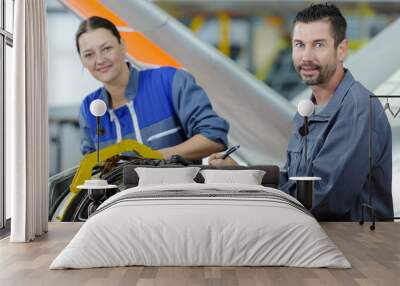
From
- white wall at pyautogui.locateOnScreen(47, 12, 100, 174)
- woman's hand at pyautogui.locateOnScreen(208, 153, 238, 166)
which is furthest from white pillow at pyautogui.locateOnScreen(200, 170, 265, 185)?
white wall at pyautogui.locateOnScreen(47, 12, 100, 174)

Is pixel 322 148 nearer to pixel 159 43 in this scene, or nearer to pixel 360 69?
pixel 360 69

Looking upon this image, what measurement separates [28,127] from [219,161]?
2455 millimetres

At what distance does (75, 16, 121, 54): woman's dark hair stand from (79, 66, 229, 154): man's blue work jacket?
1.66 ft

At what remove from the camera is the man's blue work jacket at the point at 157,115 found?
7.88m

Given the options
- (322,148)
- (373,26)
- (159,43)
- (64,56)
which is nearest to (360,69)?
(373,26)

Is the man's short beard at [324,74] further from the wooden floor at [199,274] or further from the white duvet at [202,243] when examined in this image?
the white duvet at [202,243]

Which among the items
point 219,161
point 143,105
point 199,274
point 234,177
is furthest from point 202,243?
point 143,105

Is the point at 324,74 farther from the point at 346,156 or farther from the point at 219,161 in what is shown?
the point at 219,161

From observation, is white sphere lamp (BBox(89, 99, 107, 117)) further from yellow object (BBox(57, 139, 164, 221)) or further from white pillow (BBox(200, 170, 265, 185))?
white pillow (BBox(200, 170, 265, 185))

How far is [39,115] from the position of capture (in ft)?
21.7

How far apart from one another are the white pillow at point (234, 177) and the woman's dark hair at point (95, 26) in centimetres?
212

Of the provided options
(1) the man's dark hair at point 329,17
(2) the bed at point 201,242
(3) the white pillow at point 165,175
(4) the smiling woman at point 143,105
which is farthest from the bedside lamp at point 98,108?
(2) the bed at point 201,242

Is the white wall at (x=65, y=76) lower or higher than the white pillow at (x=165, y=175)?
higher

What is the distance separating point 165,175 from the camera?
7.12 meters
